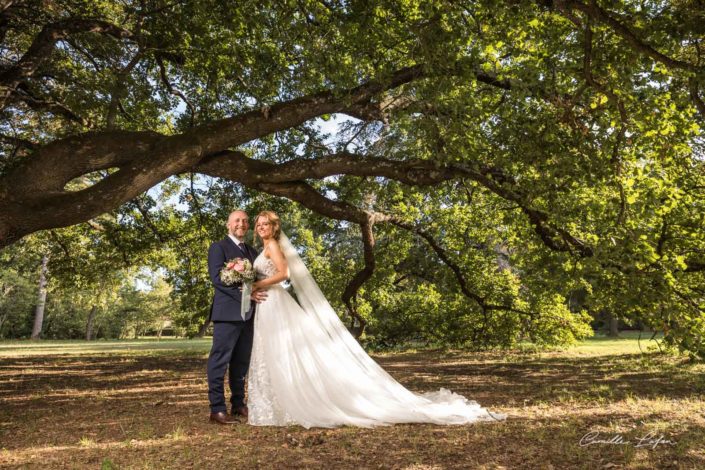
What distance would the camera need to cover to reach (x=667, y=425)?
5.77 metres

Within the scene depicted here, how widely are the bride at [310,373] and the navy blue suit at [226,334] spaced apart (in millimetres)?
219

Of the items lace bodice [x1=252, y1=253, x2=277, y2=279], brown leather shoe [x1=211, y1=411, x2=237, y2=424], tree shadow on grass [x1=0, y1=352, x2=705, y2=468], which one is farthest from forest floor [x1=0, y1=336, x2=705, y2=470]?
lace bodice [x1=252, y1=253, x2=277, y2=279]

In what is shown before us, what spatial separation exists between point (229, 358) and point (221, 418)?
0.75 metres

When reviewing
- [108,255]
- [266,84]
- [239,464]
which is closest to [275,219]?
[239,464]

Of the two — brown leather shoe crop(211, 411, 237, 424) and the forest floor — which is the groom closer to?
brown leather shoe crop(211, 411, 237, 424)

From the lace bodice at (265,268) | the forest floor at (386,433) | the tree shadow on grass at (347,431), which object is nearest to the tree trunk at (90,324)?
the tree shadow on grass at (347,431)

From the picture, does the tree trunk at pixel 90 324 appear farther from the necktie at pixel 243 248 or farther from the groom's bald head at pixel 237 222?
the groom's bald head at pixel 237 222

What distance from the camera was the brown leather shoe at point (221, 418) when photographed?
6.10 m

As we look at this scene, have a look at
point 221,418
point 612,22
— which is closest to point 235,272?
point 221,418

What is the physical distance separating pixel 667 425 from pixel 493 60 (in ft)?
22.6

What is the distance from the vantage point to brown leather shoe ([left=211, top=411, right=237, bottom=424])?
610 centimetres

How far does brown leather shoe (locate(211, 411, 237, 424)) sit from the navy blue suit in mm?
54

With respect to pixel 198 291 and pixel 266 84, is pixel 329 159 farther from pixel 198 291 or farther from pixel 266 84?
pixel 198 291
